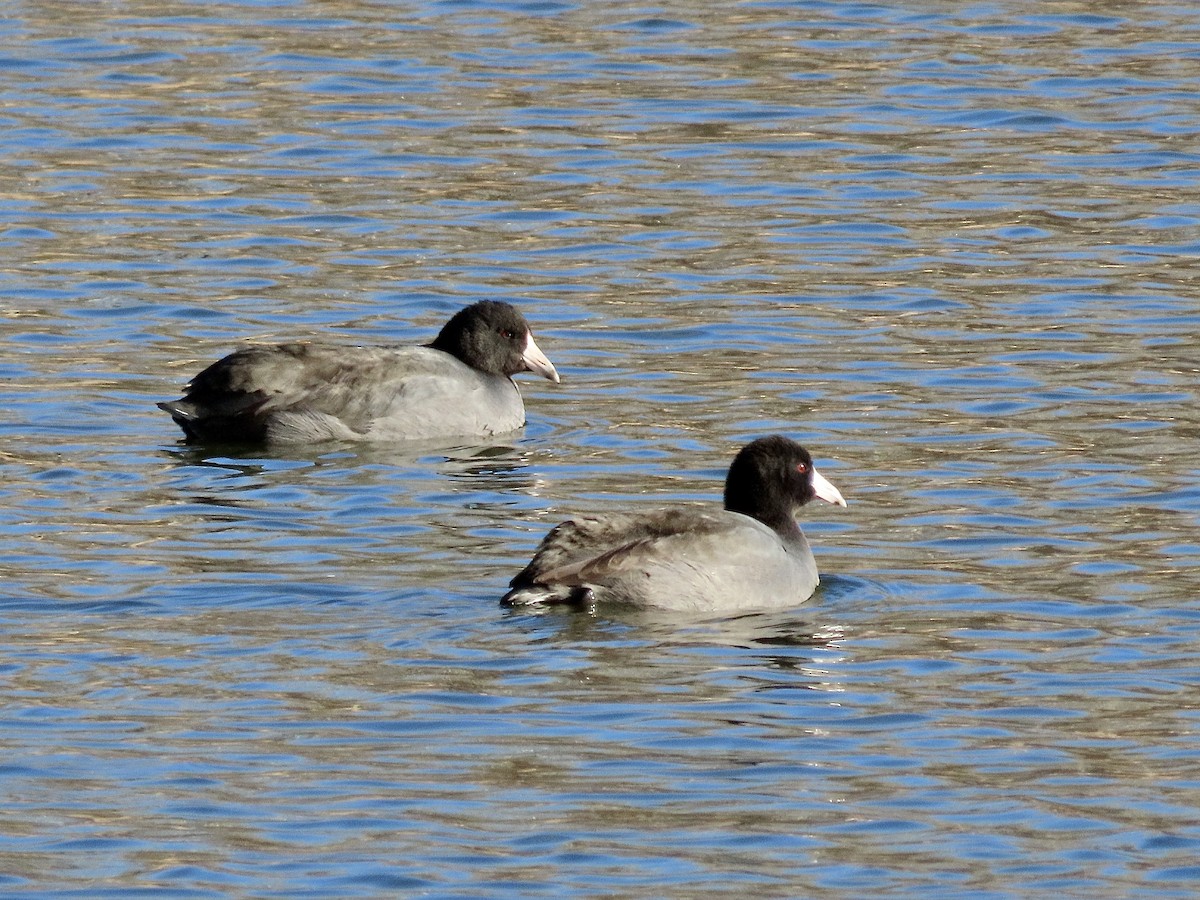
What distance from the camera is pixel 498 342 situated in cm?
1788

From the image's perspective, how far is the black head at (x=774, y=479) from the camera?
537 inches

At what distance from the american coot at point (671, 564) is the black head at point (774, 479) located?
19 centimetres

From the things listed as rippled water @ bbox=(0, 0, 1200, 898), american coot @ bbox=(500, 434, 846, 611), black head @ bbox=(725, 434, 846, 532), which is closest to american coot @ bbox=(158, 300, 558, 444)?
rippled water @ bbox=(0, 0, 1200, 898)

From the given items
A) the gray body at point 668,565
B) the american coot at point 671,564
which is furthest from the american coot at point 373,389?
the gray body at point 668,565

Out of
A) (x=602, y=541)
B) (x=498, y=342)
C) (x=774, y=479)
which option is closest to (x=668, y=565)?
(x=602, y=541)

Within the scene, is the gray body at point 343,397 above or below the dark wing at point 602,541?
below

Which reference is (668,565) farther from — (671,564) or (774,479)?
(774,479)

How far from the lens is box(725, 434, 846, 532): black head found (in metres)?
13.6

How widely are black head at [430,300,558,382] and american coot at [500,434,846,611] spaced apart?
4607 mm

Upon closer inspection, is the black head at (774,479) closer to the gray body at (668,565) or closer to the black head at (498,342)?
the gray body at (668,565)

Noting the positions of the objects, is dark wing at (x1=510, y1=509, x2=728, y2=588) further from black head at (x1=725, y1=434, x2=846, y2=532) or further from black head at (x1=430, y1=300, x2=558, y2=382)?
black head at (x1=430, y1=300, x2=558, y2=382)

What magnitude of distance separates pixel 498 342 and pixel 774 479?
454 centimetres

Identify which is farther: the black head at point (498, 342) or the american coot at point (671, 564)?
the black head at point (498, 342)

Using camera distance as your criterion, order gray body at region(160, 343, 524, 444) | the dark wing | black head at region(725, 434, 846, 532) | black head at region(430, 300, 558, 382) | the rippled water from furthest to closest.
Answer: black head at region(430, 300, 558, 382) → gray body at region(160, 343, 524, 444) → black head at region(725, 434, 846, 532) → the dark wing → the rippled water
